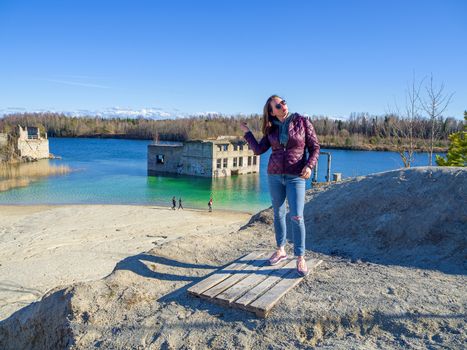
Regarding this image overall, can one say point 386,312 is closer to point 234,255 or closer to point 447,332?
point 447,332

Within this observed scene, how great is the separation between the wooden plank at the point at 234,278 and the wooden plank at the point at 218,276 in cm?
6

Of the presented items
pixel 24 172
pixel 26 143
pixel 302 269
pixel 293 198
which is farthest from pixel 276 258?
pixel 26 143

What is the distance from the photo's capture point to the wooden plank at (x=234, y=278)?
3.96m

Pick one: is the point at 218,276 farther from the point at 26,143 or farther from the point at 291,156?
the point at 26,143

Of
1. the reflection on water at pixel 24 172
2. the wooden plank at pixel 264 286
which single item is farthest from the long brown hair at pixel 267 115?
the reflection on water at pixel 24 172

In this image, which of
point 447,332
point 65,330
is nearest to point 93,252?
point 65,330

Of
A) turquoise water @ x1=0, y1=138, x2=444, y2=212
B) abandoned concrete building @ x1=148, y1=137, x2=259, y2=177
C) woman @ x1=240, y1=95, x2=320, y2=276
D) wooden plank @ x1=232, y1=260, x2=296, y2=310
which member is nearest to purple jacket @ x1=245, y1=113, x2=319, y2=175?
woman @ x1=240, y1=95, x2=320, y2=276

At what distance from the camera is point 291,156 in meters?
4.29

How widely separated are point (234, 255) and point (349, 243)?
1.88m

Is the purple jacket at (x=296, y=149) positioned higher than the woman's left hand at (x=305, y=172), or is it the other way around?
the purple jacket at (x=296, y=149)

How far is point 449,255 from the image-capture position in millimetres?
5031

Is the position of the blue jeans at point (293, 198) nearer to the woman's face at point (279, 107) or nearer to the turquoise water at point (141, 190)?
the woman's face at point (279, 107)

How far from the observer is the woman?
428 centimetres

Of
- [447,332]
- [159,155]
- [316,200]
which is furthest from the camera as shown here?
[159,155]
